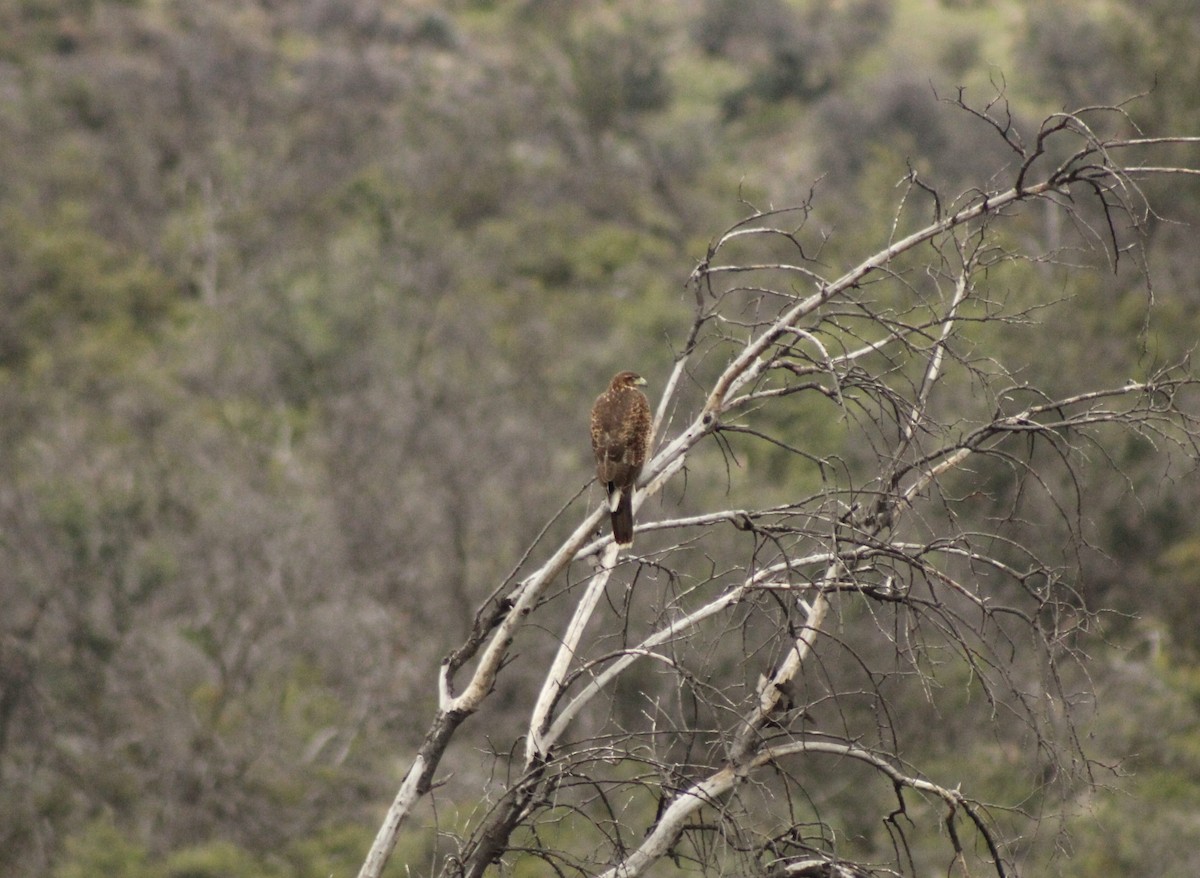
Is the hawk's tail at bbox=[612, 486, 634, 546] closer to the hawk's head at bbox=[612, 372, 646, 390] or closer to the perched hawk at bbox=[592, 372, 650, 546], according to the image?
the perched hawk at bbox=[592, 372, 650, 546]

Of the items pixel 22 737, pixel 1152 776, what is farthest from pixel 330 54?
pixel 1152 776

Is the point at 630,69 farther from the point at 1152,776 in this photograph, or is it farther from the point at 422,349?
the point at 1152,776

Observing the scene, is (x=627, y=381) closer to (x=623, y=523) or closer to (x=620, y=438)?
(x=620, y=438)

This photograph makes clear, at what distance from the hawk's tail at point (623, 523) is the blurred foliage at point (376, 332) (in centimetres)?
51

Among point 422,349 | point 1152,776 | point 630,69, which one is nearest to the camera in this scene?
point 1152,776

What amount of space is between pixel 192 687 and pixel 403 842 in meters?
4.19

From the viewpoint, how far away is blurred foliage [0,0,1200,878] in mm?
15766

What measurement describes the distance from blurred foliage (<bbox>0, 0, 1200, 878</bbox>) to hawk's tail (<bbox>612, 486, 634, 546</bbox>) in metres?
0.51

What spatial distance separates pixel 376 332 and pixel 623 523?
2201 centimetres

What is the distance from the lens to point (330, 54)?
137 ft

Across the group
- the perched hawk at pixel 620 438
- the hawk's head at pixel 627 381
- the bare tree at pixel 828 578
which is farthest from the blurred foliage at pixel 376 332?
the hawk's head at pixel 627 381

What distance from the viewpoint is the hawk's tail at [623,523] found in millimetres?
4281

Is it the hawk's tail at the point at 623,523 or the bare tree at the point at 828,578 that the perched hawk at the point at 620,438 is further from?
the bare tree at the point at 828,578

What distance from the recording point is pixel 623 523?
4.35 metres
